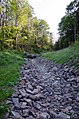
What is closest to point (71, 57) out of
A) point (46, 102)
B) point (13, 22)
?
point (46, 102)

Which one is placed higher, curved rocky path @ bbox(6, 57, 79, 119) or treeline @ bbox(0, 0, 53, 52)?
treeline @ bbox(0, 0, 53, 52)

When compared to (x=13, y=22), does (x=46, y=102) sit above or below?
below

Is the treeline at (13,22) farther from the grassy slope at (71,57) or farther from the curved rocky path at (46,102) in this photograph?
the curved rocky path at (46,102)

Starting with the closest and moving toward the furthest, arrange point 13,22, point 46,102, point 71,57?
point 46,102
point 71,57
point 13,22

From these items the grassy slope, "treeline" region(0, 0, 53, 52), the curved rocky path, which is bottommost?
the curved rocky path

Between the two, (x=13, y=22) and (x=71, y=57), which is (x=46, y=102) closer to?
(x=71, y=57)

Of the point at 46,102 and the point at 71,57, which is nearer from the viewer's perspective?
the point at 46,102

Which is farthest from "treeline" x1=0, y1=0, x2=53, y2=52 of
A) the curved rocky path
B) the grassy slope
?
the curved rocky path

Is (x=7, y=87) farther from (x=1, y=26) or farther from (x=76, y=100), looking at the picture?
(x=1, y=26)

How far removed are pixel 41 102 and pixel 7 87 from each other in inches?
→ 81.8

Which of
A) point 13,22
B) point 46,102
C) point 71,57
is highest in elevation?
point 13,22

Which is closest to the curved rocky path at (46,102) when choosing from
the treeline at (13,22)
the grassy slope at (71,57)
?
the grassy slope at (71,57)

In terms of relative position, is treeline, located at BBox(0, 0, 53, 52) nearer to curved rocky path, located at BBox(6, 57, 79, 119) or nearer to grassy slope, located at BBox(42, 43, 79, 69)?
grassy slope, located at BBox(42, 43, 79, 69)

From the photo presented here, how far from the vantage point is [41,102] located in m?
8.78
